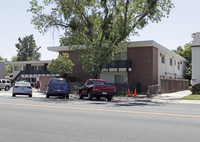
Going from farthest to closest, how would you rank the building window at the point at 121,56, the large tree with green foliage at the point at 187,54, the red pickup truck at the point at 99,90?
the large tree with green foliage at the point at 187,54 < the building window at the point at 121,56 < the red pickup truck at the point at 99,90

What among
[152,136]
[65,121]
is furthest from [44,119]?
[152,136]

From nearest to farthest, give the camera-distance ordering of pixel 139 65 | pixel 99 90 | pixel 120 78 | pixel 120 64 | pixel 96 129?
pixel 96 129 → pixel 99 90 → pixel 139 65 → pixel 120 64 → pixel 120 78

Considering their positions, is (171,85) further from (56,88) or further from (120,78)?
(56,88)

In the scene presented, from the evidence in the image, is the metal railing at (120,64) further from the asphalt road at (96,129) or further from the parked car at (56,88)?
the asphalt road at (96,129)

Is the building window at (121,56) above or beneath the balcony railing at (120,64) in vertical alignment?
above

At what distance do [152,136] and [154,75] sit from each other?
28.1 meters

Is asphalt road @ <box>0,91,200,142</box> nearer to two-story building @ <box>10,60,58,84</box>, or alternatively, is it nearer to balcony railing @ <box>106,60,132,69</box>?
balcony railing @ <box>106,60,132,69</box>

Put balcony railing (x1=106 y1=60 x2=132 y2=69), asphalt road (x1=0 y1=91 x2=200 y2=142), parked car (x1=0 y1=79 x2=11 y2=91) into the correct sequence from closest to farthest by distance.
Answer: asphalt road (x1=0 y1=91 x2=200 y2=142) → balcony railing (x1=106 y1=60 x2=132 y2=69) → parked car (x1=0 y1=79 x2=11 y2=91)

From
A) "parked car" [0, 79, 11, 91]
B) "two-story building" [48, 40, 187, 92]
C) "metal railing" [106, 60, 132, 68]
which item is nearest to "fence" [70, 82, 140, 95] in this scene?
"two-story building" [48, 40, 187, 92]

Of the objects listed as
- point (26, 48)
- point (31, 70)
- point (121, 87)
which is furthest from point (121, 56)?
point (26, 48)

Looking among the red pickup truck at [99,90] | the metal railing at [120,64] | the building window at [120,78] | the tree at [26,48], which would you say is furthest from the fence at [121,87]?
the tree at [26,48]

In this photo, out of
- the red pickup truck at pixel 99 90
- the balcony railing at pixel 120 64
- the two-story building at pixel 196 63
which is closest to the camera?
the red pickup truck at pixel 99 90

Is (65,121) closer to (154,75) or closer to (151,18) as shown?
(151,18)

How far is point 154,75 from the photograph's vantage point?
34688 millimetres
